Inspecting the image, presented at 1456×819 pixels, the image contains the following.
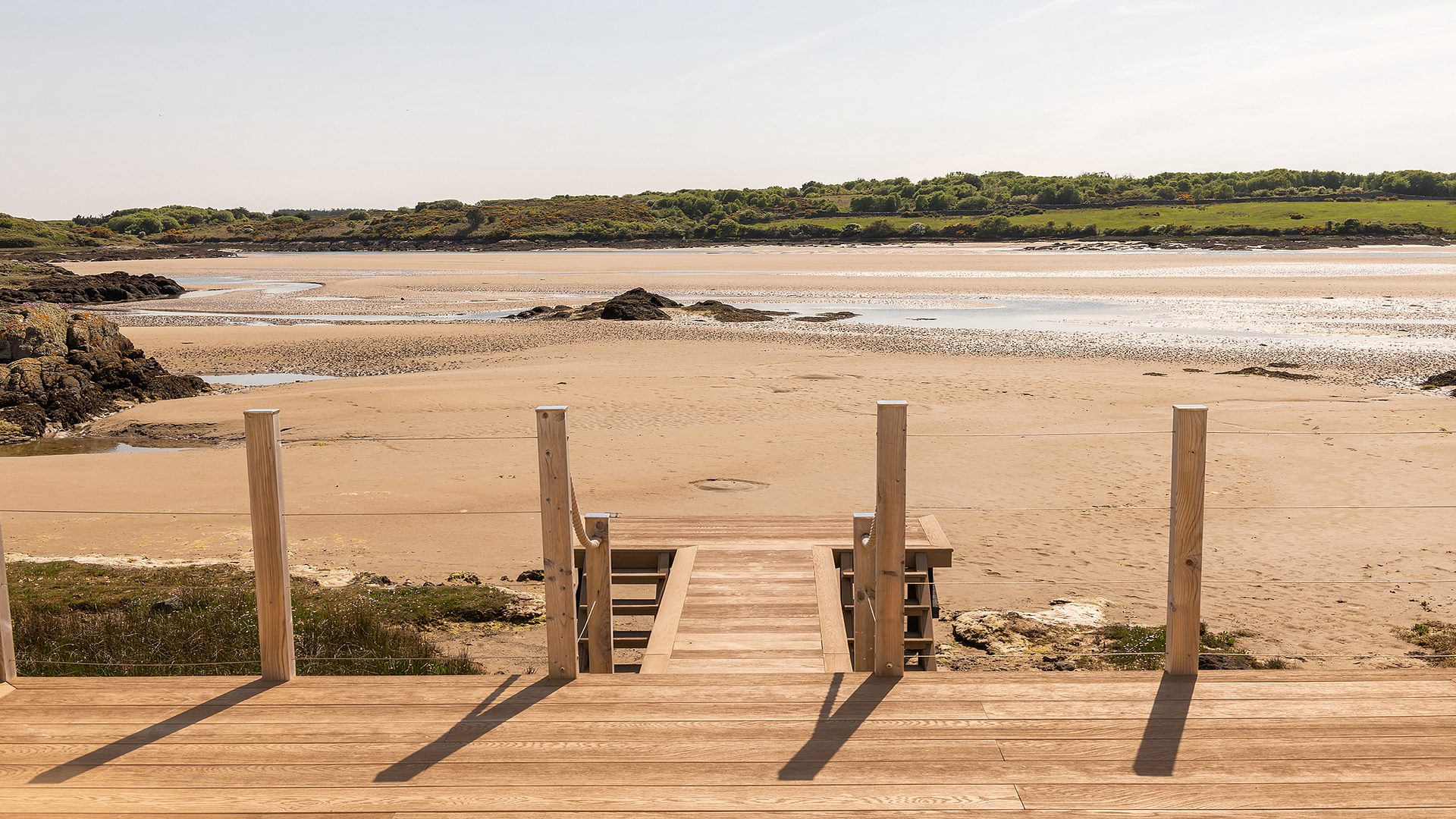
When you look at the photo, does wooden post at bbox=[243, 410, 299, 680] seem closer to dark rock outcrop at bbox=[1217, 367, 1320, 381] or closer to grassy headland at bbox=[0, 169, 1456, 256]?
dark rock outcrop at bbox=[1217, 367, 1320, 381]

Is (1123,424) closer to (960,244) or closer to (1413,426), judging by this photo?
(1413,426)

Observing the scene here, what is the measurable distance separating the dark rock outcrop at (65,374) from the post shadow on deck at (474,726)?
16.0 metres

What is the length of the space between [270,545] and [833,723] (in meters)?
2.54

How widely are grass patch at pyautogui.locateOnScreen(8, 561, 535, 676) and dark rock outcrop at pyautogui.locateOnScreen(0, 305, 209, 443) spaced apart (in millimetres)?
10270

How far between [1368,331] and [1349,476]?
64.1ft

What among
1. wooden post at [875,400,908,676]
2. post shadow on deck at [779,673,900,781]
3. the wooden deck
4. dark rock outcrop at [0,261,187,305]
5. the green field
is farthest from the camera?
the green field

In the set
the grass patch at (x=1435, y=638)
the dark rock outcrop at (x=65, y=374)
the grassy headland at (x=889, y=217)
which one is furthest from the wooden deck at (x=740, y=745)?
the grassy headland at (x=889, y=217)

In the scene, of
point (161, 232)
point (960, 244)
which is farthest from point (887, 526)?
point (161, 232)

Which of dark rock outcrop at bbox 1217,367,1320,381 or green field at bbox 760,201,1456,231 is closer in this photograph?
dark rock outcrop at bbox 1217,367,1320,381

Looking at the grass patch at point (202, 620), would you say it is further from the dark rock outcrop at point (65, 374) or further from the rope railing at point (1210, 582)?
the dark rock outcrop at point (65, 374)

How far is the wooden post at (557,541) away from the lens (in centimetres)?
469

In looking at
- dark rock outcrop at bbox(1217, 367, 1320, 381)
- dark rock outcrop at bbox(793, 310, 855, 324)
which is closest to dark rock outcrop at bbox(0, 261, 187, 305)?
dark rock outcrop at bbox(793, 310, 855, 324)

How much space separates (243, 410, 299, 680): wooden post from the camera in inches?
189

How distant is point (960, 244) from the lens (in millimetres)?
87000
